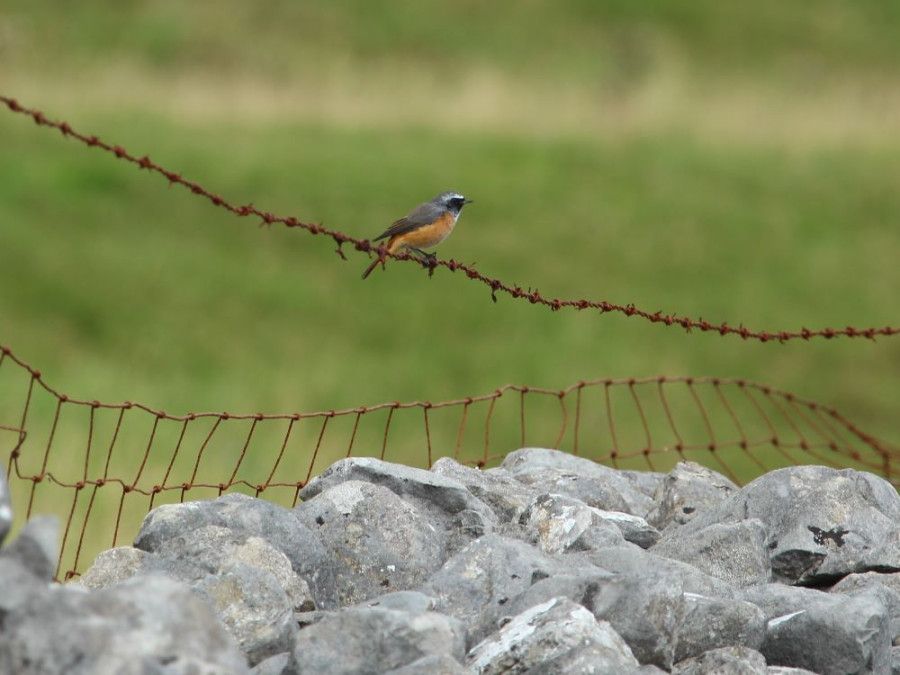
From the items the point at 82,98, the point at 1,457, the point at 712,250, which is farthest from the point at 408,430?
the point at 82,98

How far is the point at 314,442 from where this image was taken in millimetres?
14031

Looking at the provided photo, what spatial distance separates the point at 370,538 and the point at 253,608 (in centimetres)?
72

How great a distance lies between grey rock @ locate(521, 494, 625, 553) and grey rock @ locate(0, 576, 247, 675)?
190cm

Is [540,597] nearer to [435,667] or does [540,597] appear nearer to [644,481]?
[435,667]

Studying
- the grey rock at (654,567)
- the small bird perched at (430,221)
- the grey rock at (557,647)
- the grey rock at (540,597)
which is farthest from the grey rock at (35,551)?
the small bird perched at (430,221)

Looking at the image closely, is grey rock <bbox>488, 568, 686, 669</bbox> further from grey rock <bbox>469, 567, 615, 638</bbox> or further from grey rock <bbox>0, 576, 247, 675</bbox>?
grey rock <bbox>0, 576, 247, 675</bbox>

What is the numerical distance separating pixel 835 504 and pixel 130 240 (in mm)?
16534

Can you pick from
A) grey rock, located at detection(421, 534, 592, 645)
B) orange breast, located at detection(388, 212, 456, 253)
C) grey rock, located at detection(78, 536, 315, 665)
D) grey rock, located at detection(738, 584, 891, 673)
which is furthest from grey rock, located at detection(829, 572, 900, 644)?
orange breast, located at detection(388, 212, 456, 253)

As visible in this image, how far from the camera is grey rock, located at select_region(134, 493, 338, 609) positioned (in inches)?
191

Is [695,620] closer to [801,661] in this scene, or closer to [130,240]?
[801,661]

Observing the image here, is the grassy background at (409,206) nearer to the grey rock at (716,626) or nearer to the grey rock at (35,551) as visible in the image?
the grey rock at (716,626)

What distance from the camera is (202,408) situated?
14664 mm

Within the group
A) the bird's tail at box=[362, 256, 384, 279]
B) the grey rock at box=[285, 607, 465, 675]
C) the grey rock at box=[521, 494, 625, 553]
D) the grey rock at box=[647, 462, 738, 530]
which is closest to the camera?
the grey rock at box=[285, 607, 465, 675]

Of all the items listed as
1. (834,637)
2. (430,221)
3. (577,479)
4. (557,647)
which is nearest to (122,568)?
(557,647)
